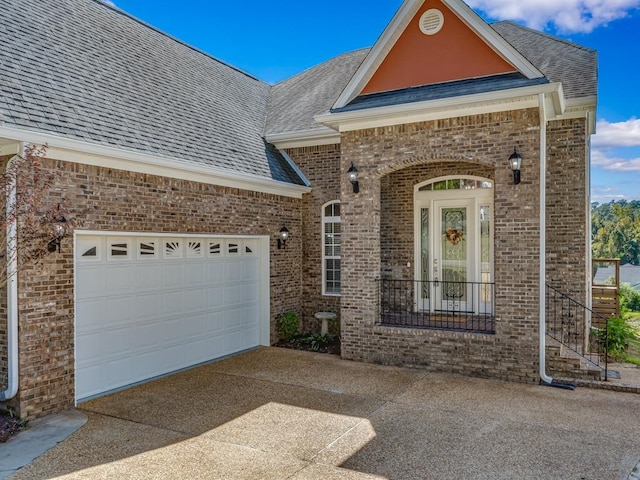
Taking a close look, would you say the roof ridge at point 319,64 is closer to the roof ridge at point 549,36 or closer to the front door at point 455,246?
the roof ridge at point 549,36

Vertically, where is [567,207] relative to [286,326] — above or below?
above

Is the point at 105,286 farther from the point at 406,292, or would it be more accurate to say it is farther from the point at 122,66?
the point at 406,292

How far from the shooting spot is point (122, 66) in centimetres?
960

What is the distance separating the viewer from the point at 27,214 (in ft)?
19.7

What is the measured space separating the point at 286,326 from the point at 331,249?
7.13 feet

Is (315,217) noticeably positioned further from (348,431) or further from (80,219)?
(348,431)

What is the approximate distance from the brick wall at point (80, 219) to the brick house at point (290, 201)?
28mm

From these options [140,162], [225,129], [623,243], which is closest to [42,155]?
[140,162]

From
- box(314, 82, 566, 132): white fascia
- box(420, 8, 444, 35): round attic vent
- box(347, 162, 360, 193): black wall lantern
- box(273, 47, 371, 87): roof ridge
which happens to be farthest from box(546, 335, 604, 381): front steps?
box(273, 47, 371, 87): roof ridge

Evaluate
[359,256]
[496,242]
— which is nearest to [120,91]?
[359,256]

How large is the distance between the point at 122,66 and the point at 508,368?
9.29m

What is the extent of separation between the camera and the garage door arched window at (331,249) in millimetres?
11578

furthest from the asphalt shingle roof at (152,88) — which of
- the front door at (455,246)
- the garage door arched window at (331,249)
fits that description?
the front door at (455,246)

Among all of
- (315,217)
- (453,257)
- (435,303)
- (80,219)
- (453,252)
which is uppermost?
(315,217)
